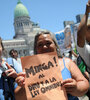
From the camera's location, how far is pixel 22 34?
66438mm

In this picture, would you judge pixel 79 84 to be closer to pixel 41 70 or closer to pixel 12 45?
pixel 41 70

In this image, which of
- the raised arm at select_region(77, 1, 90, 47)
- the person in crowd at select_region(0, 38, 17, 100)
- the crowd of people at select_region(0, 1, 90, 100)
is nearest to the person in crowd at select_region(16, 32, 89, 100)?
the crowd of people at select_region(0, 1, 90, 100)

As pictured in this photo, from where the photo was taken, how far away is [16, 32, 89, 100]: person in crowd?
1180 millimetres

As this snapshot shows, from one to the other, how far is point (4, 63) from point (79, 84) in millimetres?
561

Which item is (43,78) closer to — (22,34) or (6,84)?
(6,84)

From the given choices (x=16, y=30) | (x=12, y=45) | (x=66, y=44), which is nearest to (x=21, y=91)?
(x=66, y=44)

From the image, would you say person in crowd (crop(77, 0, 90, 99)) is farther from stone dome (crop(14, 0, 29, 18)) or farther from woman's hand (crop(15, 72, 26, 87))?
stone dome (crop(14, 0, 29, 18))

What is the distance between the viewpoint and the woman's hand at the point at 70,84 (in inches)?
45.4

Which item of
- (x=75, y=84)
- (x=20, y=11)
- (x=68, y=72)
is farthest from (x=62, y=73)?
(x=20, y=11)

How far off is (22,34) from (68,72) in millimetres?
65859

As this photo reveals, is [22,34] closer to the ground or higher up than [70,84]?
closer to the ground

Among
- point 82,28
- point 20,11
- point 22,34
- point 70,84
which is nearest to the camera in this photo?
point 70,84

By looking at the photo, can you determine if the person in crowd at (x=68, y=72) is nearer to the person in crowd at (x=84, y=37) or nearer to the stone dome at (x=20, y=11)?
the person in crowd at (x=84, y=37)

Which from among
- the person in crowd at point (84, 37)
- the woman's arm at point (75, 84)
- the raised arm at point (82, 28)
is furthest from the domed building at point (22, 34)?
the woman's arm at point (75, 84)
